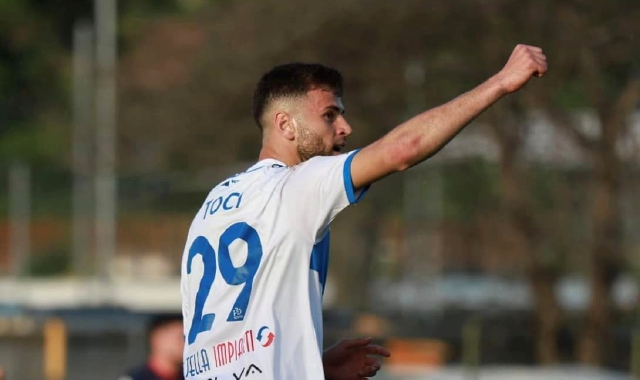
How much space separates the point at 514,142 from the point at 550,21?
8.76ft

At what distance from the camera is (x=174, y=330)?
903 centimetres

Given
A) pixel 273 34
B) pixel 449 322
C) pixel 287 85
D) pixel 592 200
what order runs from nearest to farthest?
pixel 287 85, pixel 592 200, pixel 273 34, pixel 449 322

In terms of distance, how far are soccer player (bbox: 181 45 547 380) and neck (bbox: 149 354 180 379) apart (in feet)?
12.9

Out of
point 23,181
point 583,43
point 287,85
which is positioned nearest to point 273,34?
point 583,43

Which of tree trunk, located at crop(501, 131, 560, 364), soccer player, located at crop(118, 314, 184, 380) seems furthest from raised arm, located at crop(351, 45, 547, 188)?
tree trunk, located at crop(501, 131, 560, 364)

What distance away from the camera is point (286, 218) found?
4750mm

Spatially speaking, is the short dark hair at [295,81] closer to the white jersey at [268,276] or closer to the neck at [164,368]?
the white jersey at [268,276]

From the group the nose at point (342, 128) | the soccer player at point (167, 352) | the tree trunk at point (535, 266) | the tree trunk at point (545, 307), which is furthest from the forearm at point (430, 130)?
the tree trunk at point (545, 307)

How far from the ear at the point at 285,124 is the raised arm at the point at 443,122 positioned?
54 cm

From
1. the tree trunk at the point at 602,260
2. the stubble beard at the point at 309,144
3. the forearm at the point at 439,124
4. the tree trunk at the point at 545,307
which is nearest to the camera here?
the forearm at the point at 439,124

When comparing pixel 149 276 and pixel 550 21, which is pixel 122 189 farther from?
pixel 550 21

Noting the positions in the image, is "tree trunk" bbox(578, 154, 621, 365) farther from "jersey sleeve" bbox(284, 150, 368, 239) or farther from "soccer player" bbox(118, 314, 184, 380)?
"jersey sleeve" bbox(284, 150, 368, 239)

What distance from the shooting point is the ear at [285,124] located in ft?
16.4

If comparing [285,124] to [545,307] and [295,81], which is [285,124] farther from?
[545,307]
